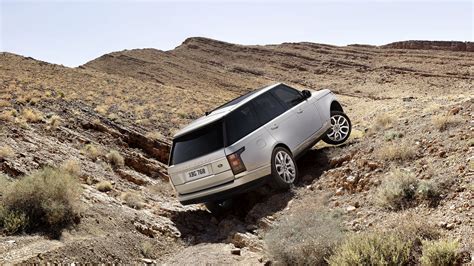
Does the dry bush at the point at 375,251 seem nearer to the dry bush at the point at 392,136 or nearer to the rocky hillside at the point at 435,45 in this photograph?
the dry bush at the point at 392,136

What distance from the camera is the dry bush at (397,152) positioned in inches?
268

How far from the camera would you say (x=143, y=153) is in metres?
12.6

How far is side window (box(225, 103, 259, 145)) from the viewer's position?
7295 millimetres

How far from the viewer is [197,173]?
729 cm


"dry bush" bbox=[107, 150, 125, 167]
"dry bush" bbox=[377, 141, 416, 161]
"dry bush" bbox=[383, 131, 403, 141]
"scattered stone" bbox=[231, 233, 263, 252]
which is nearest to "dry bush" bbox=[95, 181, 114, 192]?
"dry bush" bbox=[107, 150, 125, 167]

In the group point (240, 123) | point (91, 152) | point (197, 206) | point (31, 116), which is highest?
point (31, 116)

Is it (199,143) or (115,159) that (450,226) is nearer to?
(199,143)

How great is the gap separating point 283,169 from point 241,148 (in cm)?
100

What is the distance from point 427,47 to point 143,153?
53.3 meters

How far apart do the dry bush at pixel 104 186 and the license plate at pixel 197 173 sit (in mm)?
2139

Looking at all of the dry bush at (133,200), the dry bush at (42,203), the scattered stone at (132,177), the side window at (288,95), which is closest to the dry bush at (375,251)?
the dry bush at (42,203)

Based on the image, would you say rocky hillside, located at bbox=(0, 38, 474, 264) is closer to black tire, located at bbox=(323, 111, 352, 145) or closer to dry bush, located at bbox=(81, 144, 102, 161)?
dry bush, located at bbox=(81, 144, 102, 161)

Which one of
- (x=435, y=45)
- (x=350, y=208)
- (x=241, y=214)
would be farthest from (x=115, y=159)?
(x=435, y=45)

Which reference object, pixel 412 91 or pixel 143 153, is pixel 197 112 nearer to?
pixel 143 153
